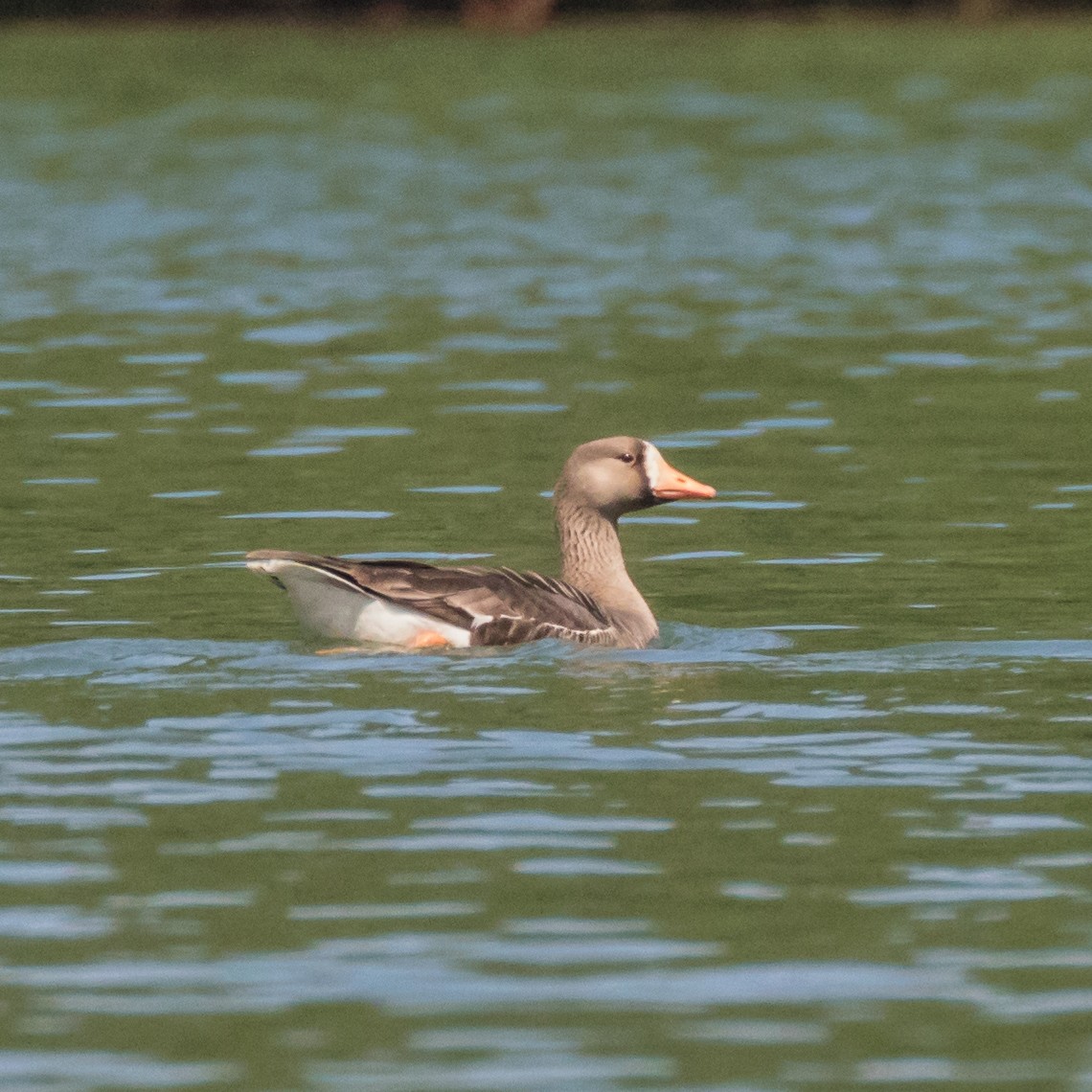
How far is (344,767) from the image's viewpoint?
9.96 metres

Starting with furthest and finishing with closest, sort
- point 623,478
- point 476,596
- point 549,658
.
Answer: point 623,478, point 476,596, point 549,658

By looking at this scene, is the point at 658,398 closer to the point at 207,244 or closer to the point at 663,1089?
the point at 207,244

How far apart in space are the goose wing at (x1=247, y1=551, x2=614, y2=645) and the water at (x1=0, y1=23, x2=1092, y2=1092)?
19 cm

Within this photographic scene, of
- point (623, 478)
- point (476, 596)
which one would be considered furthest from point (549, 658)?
point (623, 478)

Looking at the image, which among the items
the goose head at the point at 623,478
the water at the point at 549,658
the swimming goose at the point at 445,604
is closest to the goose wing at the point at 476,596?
the swimming goose at the point at 445,604

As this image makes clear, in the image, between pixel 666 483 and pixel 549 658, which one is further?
pixel 666 483

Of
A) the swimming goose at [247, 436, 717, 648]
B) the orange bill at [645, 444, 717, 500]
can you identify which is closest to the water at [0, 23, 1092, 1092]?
the swimming goose at [247, 436, 717, 648]

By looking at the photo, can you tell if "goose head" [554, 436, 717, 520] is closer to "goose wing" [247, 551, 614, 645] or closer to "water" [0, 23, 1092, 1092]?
"water" [0, 23, 1092, 1092]

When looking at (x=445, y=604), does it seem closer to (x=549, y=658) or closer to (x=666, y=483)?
(x=549, y=658)

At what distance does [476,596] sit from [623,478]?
5.76 ft

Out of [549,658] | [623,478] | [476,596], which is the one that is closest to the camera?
[549,658]

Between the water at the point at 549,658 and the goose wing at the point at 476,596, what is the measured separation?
0.63ft

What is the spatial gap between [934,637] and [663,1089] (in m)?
6.26

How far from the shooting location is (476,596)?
483 inches
